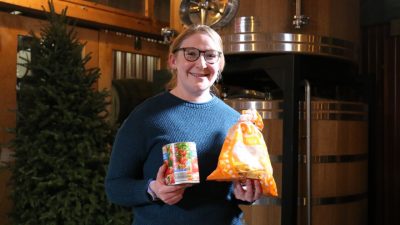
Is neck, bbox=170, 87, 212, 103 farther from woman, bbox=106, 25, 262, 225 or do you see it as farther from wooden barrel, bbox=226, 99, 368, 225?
wooden barrel, bbox=226, 99, 368, 225

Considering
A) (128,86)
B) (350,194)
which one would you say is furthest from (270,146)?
(128,86)

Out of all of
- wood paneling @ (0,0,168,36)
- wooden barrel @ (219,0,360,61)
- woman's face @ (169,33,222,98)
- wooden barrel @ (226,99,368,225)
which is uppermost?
wood paneling @ (0,0,168,36)

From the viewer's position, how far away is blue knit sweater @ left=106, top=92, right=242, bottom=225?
1.29 metres

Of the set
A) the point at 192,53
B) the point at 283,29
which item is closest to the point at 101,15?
the point at 283,29

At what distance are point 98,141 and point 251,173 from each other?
2127mm

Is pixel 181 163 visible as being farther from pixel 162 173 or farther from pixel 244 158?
pixel 244 158

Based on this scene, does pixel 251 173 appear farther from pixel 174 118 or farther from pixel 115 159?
pixel 115 159

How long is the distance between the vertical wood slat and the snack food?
265cm

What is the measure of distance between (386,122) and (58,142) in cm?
246

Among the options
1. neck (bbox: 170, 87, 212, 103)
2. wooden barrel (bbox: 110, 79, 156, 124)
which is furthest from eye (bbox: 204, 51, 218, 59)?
wooden barrel (bbox: 110, 79, 156, 124)

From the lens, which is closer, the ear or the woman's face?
the woman's face

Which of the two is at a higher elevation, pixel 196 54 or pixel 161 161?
pixel 196 54

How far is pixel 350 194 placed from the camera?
276cm

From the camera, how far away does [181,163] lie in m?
1.15
